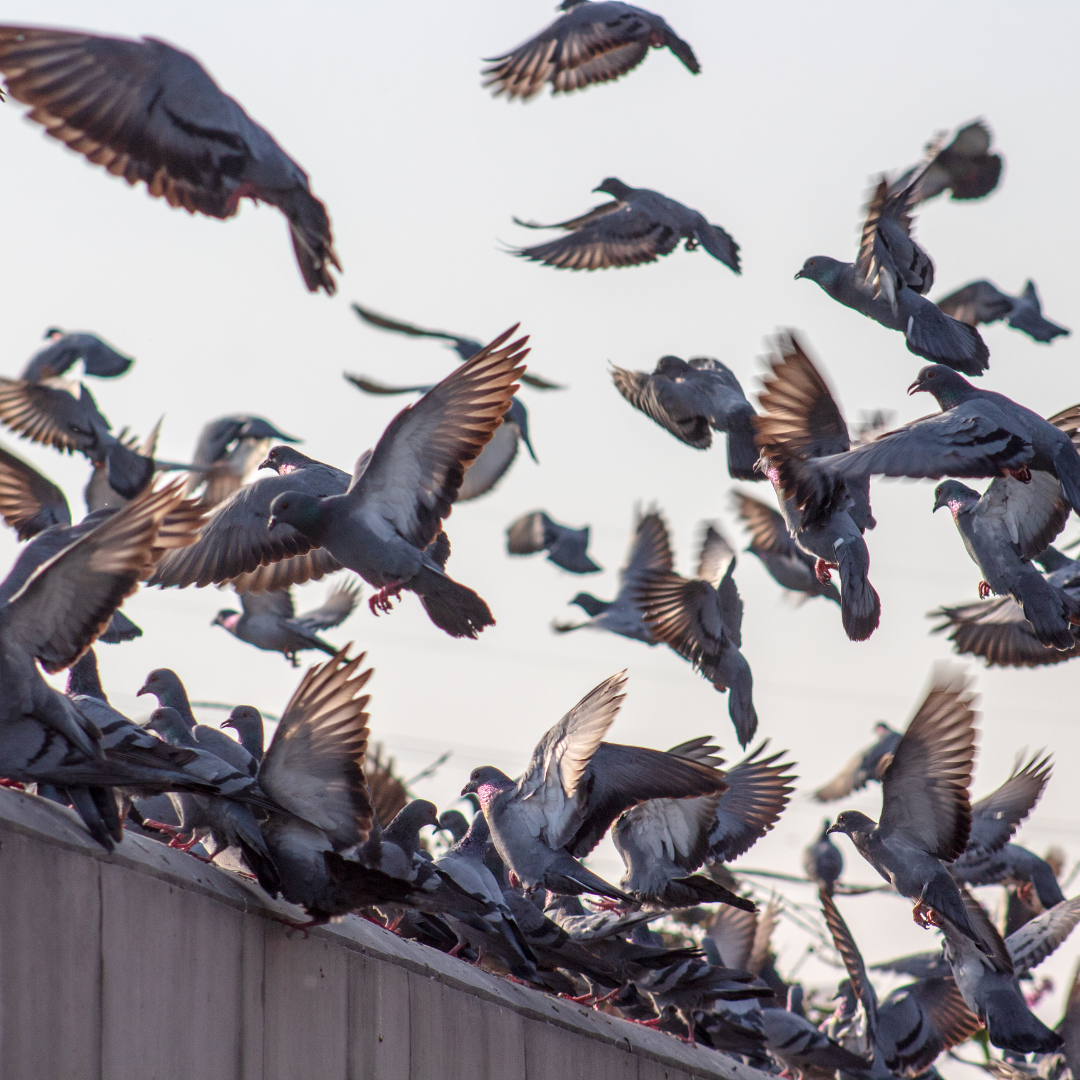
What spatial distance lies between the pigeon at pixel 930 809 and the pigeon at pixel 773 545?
12.0ft

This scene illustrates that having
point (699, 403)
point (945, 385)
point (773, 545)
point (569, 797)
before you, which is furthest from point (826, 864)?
point (945, 385)

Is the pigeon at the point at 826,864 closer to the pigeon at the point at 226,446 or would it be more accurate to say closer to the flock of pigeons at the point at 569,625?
the flock of pigeons at the point at 569,625

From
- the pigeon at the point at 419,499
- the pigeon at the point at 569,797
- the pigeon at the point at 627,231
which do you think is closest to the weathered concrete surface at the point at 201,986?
the pigeon at the point at 569,797

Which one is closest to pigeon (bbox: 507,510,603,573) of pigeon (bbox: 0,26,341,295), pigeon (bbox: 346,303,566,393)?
pigeon (bbox: 346,303,566,393)

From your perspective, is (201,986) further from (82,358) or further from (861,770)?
(861,770)

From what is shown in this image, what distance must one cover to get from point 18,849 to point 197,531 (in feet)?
5.15

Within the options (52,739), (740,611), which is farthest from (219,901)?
(740,611)

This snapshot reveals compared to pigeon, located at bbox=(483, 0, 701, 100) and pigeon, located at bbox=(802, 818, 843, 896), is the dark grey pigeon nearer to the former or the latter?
pigeon, located at bbox=(483, 0, 701, 100)

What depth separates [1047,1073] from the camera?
13102mm

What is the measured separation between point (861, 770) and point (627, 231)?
287 inches

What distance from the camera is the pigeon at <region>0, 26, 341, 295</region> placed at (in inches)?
276

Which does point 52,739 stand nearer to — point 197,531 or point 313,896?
point 197,531

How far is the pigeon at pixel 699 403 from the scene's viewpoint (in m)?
10.6

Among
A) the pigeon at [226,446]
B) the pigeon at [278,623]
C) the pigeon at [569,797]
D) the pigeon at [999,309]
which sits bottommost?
the pigeon at [569,797]
